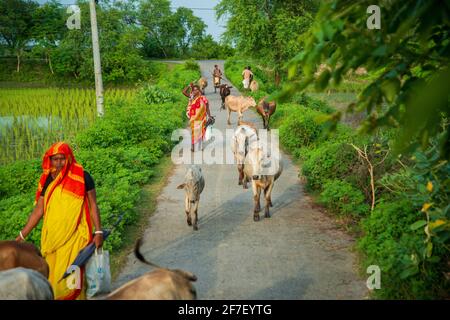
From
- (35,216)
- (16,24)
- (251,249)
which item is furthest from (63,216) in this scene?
(16,24)

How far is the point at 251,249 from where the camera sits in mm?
6980

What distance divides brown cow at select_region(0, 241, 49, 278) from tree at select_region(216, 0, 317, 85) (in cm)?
1961

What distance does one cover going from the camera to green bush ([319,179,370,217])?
25.7ft

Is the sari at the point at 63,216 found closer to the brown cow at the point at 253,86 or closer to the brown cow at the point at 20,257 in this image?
the brown cow at the point at 20,257

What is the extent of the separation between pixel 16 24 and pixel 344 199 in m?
42.2

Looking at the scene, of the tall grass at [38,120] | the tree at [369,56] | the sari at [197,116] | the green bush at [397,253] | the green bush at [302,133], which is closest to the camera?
the tree at [369,56]

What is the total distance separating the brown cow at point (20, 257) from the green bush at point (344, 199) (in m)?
4.89

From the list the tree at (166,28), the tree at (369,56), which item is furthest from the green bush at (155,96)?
the tree at (166,28)

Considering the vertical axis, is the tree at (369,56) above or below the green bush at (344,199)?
above

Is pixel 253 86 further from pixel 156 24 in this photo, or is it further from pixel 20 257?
pixel 156 24

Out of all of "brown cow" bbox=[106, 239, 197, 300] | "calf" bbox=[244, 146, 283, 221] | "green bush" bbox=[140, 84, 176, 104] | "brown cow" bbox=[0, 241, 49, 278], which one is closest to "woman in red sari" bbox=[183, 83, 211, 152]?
"calf" bbox=[244, 146, 283, 221]

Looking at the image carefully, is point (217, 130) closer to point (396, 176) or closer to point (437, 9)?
point (396, 176)

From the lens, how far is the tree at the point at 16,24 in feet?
140

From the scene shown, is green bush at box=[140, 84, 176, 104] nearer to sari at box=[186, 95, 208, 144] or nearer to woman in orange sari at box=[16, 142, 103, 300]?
sari at box=[186, 95, 208, 144]
